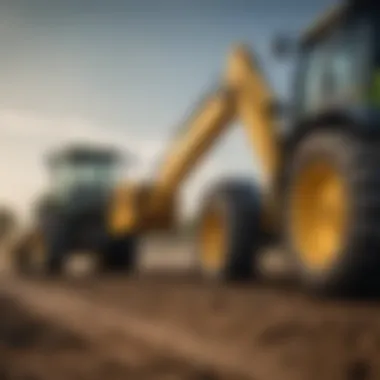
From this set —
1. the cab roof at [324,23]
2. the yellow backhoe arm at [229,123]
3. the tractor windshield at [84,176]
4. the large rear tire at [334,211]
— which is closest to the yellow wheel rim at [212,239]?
the yellow backhoe arm at [229,123]

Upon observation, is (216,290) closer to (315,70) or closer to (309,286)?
(309,286)

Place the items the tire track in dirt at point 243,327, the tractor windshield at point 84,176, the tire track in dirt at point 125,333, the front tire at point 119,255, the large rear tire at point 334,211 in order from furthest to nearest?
the front tire at point 119,255
the tractor windshield at point 84,176
the large rear tire at point 334,211
the tire track in dirt at point 125,333
the tire track in dirt at point 243,327

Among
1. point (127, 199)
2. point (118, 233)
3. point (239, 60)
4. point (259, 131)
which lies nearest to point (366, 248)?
point (259, 131)

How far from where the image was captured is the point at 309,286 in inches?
75.6

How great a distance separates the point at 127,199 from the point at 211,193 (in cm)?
72

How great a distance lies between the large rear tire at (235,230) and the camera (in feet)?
8.26

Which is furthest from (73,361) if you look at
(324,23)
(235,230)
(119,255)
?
(119,255)

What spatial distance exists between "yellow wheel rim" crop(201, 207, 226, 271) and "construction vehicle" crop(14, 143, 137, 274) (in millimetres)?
1032

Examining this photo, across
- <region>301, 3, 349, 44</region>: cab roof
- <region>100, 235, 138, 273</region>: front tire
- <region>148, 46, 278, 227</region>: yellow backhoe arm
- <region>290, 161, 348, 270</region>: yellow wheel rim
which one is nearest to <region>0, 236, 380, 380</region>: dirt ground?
<region>290, 161, 348, 270</region>: yellow wheel rim

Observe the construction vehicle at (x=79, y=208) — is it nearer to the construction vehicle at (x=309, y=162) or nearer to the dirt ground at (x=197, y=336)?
the construction vehicle at (x=309, y=162)

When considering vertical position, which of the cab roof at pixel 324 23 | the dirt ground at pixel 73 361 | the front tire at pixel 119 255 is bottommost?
the dirt ground at pixel 73 361

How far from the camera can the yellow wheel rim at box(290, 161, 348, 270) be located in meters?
1.88

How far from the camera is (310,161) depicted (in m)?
1.96

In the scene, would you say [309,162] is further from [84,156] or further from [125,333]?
[84,156]
